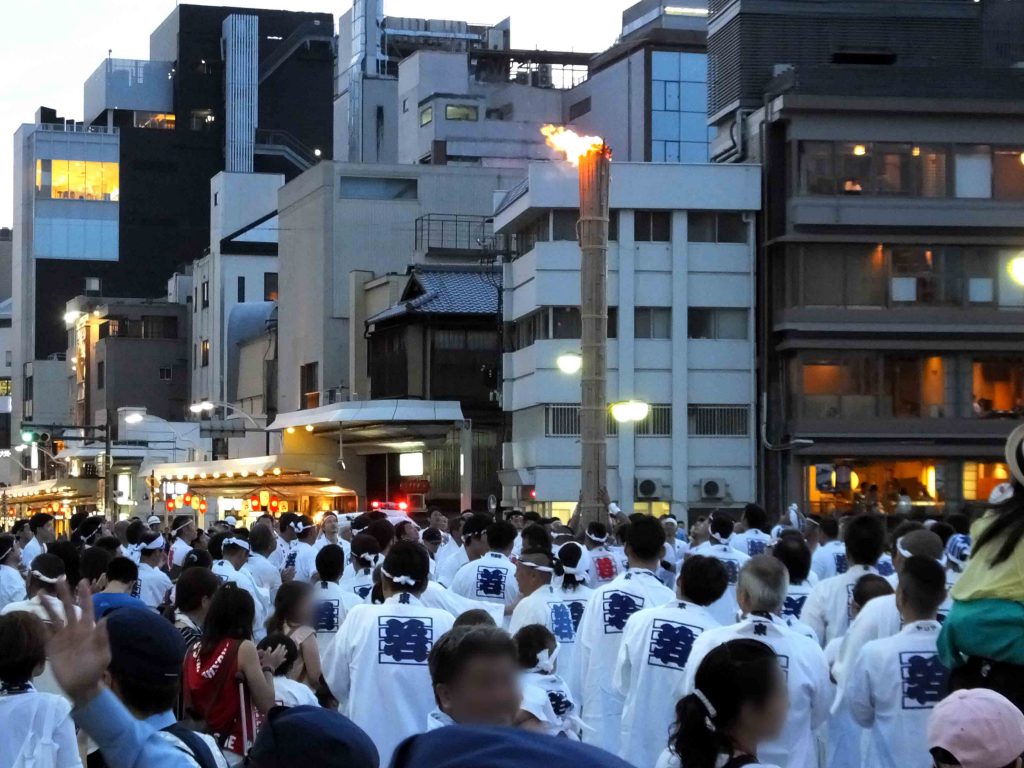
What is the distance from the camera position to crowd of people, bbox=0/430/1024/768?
461 centimetres

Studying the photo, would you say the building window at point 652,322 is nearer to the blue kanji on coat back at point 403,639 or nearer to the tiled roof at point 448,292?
the tiled roof at point 448,292

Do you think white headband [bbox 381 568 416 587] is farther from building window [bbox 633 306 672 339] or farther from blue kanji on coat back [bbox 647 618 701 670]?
building window [bbox 633 306 672 339]

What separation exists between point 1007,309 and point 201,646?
38524 millimetres

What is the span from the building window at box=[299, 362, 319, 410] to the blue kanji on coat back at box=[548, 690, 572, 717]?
5653 centimetres

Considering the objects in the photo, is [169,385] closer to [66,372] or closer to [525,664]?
[66,372]

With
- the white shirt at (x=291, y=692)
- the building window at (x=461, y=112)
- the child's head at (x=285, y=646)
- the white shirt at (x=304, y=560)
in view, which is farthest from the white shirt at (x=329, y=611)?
the building window at (x=461, y=112)

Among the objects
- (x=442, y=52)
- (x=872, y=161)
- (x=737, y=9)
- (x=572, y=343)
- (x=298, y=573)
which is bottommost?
(x=298, y=573)

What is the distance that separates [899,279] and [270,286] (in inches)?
1778

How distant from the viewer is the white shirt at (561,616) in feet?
34.3

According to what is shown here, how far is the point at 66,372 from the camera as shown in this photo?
106 metres

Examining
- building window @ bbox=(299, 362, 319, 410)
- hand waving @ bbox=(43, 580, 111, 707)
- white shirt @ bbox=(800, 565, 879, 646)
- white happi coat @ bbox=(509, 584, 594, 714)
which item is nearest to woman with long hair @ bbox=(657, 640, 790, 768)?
hand waving @ bbox=(43, 580, 111, 707)

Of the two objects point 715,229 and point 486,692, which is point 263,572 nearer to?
point 486,692

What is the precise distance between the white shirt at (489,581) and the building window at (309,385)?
5055 centimetres

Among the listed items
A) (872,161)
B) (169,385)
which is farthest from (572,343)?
Answer: (169,385)
